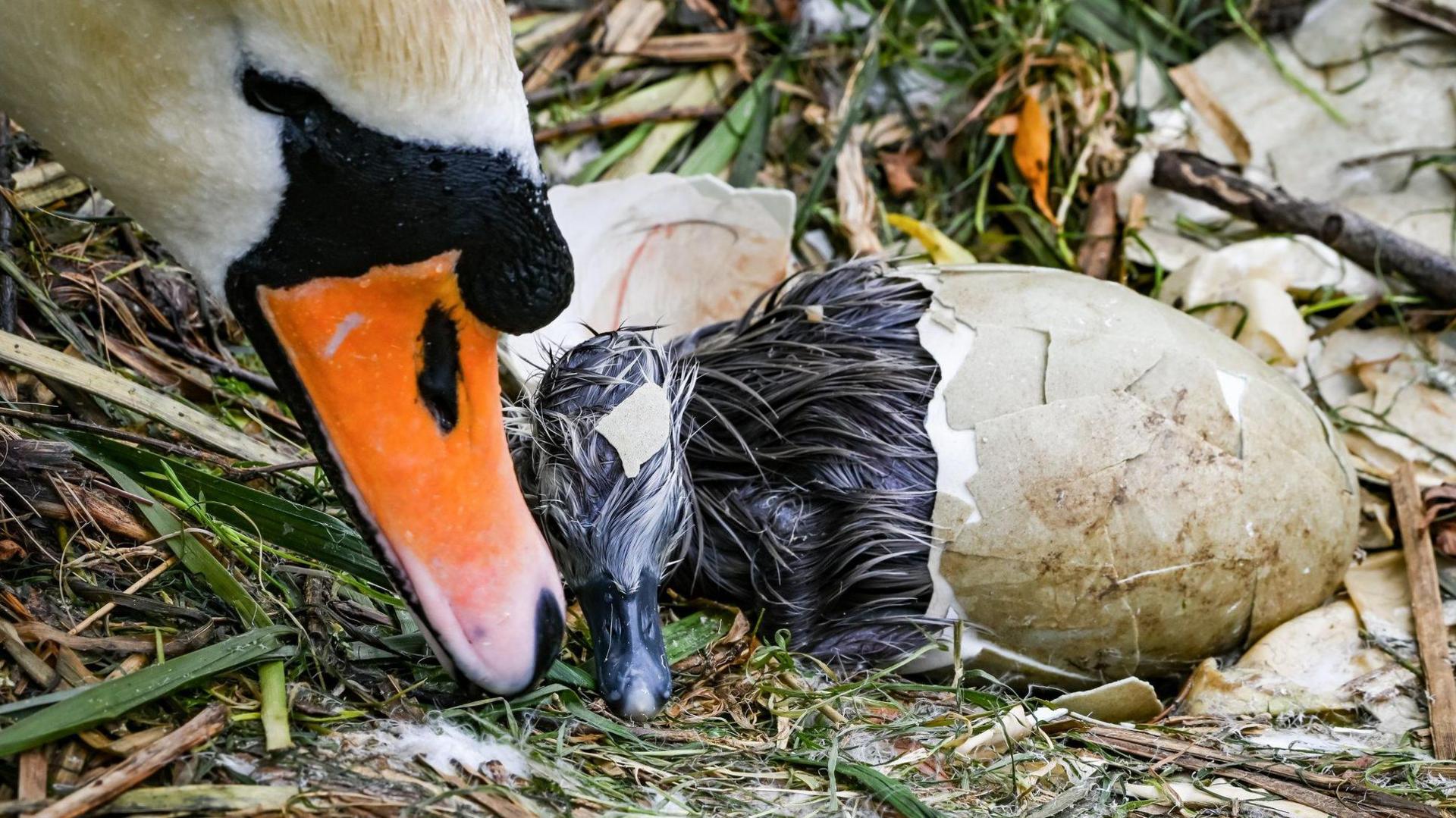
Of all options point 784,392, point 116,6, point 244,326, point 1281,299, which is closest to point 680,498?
point 784,392

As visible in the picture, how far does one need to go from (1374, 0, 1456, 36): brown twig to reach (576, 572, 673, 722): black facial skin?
241 cm

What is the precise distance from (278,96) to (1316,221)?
225cm

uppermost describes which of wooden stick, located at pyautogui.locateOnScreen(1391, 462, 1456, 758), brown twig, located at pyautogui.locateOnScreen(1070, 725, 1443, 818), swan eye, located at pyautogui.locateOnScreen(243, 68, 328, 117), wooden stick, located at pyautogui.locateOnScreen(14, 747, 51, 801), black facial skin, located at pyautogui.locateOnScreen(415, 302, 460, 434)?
swan eye, located at pyautogui.locateOnScreen(243, 68, 328, 117)

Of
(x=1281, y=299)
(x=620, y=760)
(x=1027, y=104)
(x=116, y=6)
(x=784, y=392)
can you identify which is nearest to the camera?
(x=116, y=6)

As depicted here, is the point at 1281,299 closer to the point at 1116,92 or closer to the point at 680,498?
the point at 1116,92

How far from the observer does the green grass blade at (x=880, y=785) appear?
1.49m

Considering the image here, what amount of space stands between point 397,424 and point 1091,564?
1.05 meters

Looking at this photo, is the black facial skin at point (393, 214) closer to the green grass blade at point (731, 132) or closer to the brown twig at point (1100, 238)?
the green grass blade at point (731, 132)

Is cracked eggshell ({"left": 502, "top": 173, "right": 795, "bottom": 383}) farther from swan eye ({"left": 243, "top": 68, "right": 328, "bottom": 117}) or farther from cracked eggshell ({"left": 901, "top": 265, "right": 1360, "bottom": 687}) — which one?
swan eye ({"left": 243, "top": 68, "right": 328, "bottom": 117})

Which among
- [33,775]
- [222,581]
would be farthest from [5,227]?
[33,775]

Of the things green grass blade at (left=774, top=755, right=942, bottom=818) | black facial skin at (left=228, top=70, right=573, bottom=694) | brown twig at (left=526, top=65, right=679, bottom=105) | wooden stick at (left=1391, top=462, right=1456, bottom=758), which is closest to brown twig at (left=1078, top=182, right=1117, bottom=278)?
wooden stick at (left=1391, top=462, right=1456, bottom=758)

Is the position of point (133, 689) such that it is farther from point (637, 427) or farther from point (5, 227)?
point (5, 227)

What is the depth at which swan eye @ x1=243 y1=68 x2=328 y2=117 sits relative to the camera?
1264mm

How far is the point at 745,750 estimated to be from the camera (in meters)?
1.61
